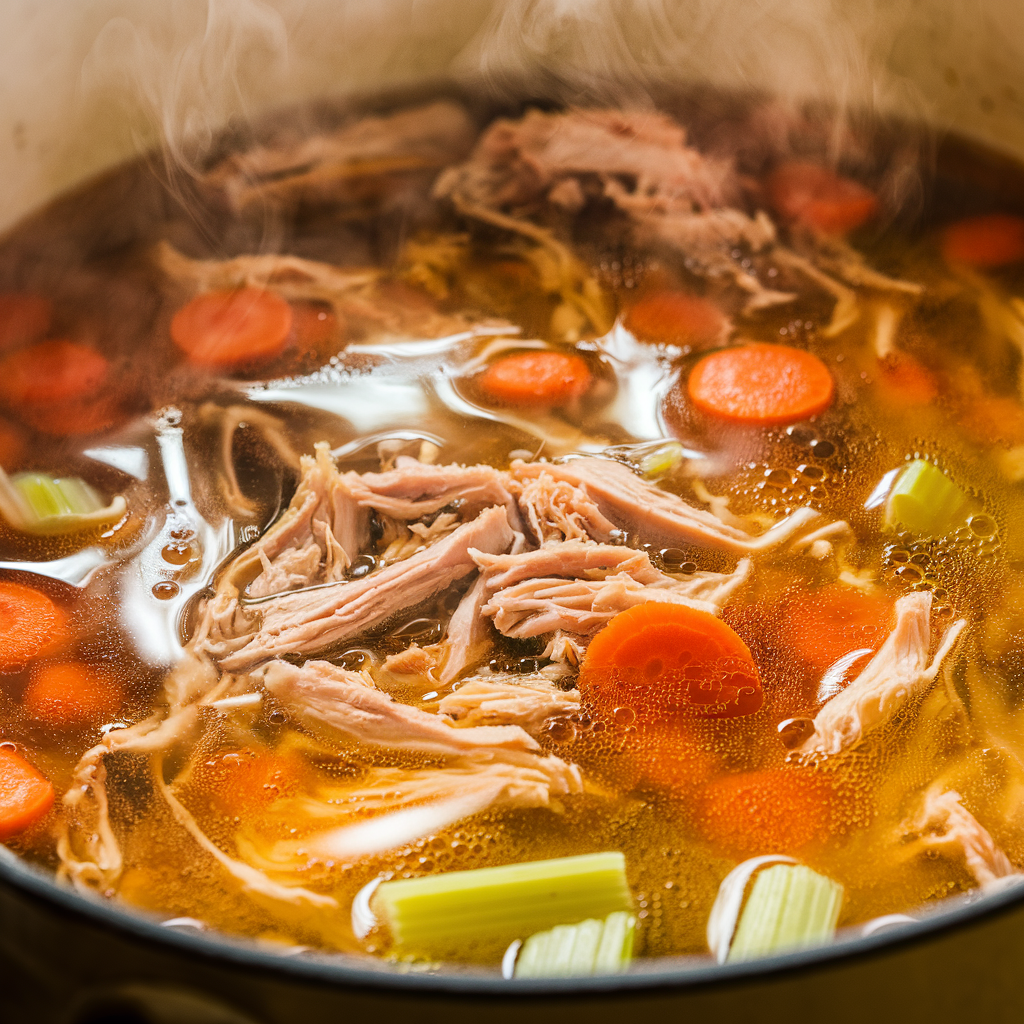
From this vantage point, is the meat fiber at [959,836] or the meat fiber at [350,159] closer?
the meat fiber at [959,836]

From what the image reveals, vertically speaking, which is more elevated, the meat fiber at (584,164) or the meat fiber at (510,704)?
the meat fiber at (584,164)

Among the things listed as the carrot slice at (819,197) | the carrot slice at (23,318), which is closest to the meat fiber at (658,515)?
the carrot slice at (819,197)

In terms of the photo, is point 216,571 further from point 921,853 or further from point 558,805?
point 921,853

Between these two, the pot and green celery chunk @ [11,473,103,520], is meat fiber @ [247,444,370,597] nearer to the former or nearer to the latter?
green celery chunk @ [11,473,103,520]

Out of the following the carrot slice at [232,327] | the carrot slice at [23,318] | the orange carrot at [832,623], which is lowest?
the orange carrot at [832,623]

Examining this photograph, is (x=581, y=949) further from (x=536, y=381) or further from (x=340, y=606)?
(x=536, y=381)

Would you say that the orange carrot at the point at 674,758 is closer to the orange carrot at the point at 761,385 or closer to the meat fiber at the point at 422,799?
the meat fiber at the point at 422,799
